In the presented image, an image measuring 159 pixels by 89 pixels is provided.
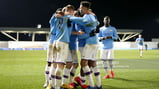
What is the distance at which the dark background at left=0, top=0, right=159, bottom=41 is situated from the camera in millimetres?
54344

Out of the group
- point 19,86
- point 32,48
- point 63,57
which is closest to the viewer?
point 63,57

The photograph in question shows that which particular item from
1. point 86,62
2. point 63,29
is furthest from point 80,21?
point 86,62

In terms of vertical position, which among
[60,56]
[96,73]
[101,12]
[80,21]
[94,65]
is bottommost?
[96,73]

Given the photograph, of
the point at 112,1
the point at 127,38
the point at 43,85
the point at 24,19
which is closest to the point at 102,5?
the point at 112,1

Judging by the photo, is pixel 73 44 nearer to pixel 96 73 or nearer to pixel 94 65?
pixel 94 65

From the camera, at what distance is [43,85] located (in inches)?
307

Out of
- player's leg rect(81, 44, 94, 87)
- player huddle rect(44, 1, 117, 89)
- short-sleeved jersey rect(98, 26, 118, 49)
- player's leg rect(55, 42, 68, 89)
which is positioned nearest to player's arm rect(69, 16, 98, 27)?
player huddle rect(44, 1, 117, 89)

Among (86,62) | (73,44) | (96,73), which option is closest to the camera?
(86,62)

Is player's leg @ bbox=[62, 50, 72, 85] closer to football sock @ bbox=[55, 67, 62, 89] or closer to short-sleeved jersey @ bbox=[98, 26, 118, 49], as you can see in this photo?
football sock @ bbox=[55, 67, 62, 89]

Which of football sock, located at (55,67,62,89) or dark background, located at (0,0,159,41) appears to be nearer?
football sock, located at (55,67,62,89)

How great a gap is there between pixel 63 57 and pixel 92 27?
4.13 feet

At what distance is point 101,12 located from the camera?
56.1m

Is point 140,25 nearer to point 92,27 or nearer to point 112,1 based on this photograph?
point 112,1

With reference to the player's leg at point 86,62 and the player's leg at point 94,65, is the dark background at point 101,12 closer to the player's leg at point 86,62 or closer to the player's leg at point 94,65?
the player's leg at point 94,65
